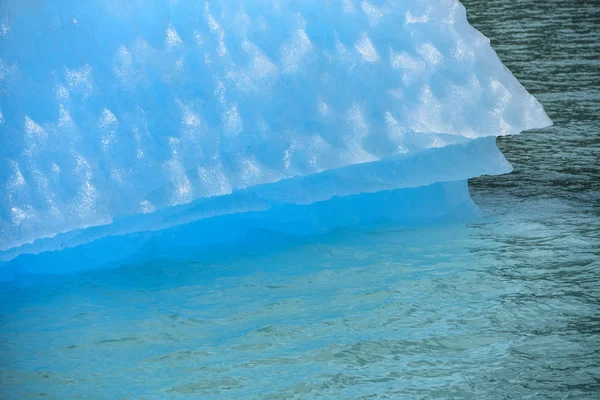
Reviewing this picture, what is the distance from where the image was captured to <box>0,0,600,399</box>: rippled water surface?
2.67 metres

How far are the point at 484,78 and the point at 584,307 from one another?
6.63ft

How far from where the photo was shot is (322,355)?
9.38ft

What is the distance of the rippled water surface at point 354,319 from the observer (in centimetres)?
267

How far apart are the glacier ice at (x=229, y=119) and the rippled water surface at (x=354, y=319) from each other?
322mm

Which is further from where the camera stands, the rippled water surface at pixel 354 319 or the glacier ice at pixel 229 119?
the glacier ice at pixel 229 119

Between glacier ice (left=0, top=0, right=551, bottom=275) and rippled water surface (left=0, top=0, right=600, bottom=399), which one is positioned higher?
glacier ice (left=0, top=0, right=551, bottom=275)

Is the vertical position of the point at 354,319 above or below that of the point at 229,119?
below

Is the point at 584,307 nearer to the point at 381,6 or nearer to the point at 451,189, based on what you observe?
the point at 451,189

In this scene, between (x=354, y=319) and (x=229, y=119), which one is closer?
(x=354, y=319)

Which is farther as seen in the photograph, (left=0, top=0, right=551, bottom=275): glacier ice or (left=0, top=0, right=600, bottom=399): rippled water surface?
(left=0, top=0, right=551, bottom=275): glacier ice

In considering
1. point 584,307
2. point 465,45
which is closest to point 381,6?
point 465,45

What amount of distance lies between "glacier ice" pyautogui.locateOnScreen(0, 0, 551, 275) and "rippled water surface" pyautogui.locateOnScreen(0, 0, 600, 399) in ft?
1.06

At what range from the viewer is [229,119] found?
437 cm

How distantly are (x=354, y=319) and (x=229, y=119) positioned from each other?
5.20ft
